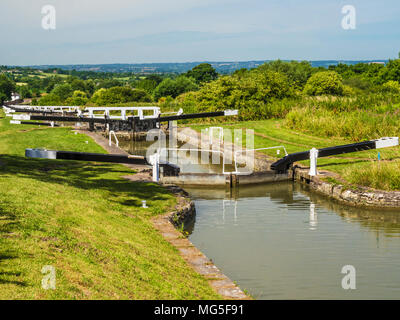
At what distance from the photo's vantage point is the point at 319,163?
20.6 m

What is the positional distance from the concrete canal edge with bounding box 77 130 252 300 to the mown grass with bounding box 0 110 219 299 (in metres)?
0.19

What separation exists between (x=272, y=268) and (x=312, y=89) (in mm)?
51800

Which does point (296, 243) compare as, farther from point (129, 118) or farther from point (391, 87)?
point (391, 87)

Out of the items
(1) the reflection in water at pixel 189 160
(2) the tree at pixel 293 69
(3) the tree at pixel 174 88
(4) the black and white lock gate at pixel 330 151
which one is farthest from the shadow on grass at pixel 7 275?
(3) the tree at pixel 174 88

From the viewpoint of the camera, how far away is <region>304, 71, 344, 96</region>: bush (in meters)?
59.2

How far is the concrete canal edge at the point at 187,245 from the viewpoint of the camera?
8.07 meters

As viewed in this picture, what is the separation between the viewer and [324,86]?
194 feet

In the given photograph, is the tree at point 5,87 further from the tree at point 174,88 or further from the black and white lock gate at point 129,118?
the black and white lock gate at point 129,118

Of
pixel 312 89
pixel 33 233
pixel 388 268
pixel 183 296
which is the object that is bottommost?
pixel 388 268
